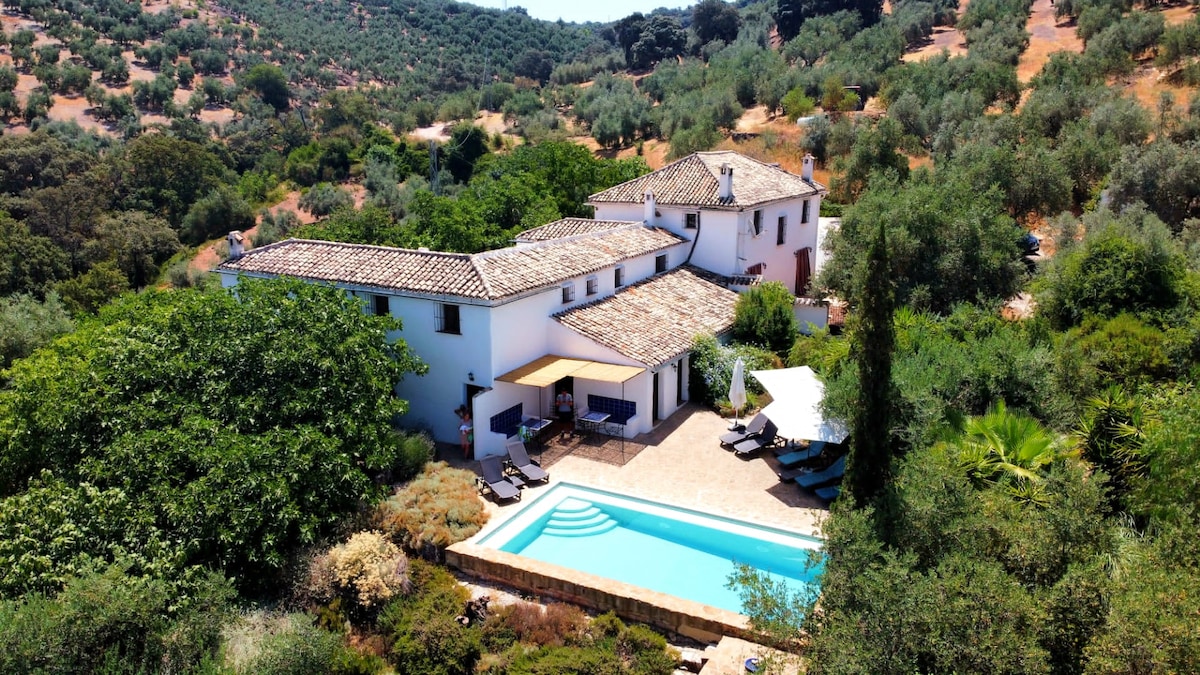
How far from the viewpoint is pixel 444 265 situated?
2214 centimetres

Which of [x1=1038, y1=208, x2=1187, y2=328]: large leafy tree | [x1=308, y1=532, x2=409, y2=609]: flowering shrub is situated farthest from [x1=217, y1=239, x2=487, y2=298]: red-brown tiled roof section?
A: [x1=1038, y1=208, x2=1187, y2=328]: large leafy tree

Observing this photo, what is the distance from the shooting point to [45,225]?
173 feet

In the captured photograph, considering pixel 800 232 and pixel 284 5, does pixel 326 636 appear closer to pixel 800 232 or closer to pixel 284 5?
pixel 800 232

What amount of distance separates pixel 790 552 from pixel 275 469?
34.8 ft

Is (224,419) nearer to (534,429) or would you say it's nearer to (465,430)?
(465,430)

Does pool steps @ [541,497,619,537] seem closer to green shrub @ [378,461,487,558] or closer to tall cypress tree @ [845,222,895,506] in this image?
green shrub @ [378,461,487,558]

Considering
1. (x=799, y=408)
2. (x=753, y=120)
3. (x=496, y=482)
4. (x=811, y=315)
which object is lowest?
(x=496, y=482)

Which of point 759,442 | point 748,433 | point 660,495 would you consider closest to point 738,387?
point 748,433

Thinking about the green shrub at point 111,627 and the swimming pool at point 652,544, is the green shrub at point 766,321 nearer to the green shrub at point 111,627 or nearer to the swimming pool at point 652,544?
the swimming pool at point 652,544

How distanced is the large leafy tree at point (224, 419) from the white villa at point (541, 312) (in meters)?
1.88

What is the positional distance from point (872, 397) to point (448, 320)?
11.7 meters

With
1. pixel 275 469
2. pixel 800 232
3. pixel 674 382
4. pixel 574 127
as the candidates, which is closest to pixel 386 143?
pixel 574 127

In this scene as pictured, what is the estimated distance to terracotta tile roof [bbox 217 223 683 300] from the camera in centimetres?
2112

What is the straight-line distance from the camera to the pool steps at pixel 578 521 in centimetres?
1730
